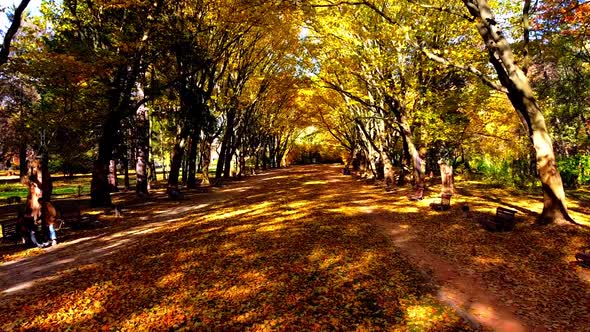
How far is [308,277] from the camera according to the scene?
27.1 feet

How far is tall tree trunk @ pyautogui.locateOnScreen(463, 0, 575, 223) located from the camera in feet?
36.0

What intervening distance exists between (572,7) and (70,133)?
3378cm

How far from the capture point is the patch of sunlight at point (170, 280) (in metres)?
8.12

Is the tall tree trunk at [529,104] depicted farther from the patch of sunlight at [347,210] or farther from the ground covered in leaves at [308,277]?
the patch of sunlight at [347,210]

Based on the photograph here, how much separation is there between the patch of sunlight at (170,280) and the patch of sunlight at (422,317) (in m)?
5.31

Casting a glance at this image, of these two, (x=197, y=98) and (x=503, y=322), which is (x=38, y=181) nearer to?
(x=197, y=98)

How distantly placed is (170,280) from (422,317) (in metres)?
5.81

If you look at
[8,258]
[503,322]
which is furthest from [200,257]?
[503,322]

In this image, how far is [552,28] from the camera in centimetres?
2072

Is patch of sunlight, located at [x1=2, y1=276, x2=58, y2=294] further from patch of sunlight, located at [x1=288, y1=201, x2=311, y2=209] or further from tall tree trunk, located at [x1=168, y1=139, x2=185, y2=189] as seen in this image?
tall tree trunk, located at [x1=168, y1=139, x2=185, y2=189]

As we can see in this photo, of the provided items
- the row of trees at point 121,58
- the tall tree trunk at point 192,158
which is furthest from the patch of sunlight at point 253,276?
the tall tree trunk at point 192,158

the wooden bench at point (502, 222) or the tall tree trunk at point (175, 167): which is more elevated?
the tall tree trunk at point (175, 167)

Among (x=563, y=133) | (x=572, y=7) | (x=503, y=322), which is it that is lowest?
(x=503, y=322)

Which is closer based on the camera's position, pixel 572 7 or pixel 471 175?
pixel 572 7
